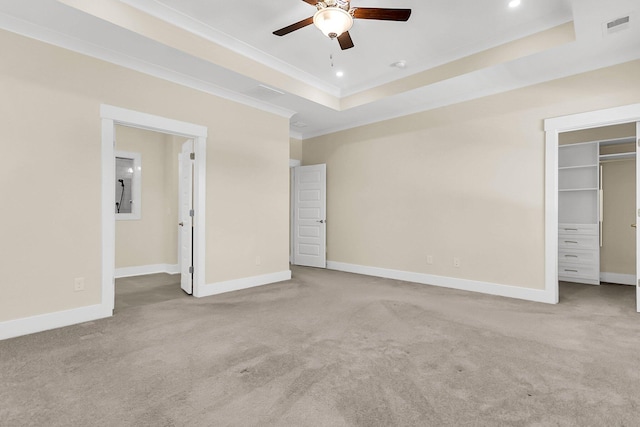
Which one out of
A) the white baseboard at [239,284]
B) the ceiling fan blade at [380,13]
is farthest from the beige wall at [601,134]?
the white baseboard at [239,284]

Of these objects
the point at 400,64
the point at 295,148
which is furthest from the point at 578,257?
the point at 295,148

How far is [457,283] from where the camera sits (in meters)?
4.75

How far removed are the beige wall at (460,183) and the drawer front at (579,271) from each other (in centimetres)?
170

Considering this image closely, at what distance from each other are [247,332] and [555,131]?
4191 millimetres

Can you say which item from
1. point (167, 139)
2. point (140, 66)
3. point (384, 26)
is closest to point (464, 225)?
point (384, 26)

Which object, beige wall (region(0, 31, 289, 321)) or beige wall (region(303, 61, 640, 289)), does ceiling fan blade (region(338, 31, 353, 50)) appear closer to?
beige wall (region(0, 31, 289, 321))

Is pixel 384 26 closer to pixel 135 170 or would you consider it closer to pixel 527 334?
pixel 527 334

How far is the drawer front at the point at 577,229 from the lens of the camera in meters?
4.98

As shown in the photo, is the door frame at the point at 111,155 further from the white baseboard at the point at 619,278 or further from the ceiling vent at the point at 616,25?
the white baseboard at the point at 619,278

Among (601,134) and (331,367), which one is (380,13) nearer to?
(331,367)

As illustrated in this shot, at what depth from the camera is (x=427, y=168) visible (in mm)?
5121

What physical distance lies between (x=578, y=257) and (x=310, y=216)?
4557mm

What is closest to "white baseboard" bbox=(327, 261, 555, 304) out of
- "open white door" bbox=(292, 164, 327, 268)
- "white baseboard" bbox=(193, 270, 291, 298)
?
"open white door" bbox=(292, 164, 327, 268)

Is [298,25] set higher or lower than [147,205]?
higher
